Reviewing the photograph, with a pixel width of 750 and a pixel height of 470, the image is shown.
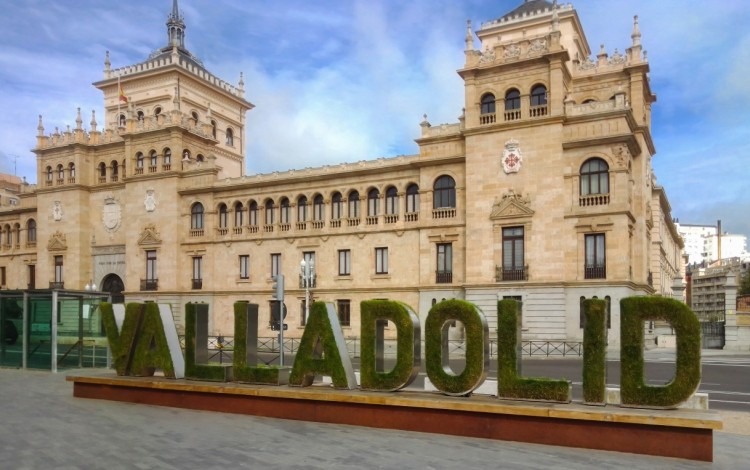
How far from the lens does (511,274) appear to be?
35531mm

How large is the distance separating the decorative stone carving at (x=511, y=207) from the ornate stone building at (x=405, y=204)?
78 millimetres

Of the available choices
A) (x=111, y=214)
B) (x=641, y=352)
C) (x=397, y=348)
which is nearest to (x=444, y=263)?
(x=397, y=348)

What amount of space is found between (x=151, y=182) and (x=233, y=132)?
16.1 m

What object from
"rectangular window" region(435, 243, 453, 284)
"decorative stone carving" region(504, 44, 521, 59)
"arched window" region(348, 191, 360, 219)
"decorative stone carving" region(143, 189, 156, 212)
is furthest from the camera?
"decorative stone carving" region(143, 189, 156, 212)

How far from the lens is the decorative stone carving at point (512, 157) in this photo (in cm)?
3547

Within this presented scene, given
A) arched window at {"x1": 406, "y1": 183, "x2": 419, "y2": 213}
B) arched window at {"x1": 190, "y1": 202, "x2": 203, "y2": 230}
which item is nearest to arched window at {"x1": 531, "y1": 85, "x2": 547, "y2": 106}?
arched window at {"x1": 406, "y1": 183, "x2": 419, "y2": 213}

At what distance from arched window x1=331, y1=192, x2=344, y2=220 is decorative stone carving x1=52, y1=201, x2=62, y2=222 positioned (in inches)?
1010

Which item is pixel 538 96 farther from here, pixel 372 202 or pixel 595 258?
pixel 372 202

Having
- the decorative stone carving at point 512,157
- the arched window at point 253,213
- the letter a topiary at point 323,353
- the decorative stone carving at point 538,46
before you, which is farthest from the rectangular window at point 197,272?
the letter a topiary at point 323,353

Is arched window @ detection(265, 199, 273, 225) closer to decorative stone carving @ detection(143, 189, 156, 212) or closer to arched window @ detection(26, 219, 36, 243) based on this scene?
decorative stone carving @ detection(143, 189, 156, 212)

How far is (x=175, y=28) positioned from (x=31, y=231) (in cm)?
2406

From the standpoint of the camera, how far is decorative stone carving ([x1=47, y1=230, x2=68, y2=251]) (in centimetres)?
5297

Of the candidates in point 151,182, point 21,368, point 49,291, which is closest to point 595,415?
point 49,291

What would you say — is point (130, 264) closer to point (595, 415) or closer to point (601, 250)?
point (601, 250)
